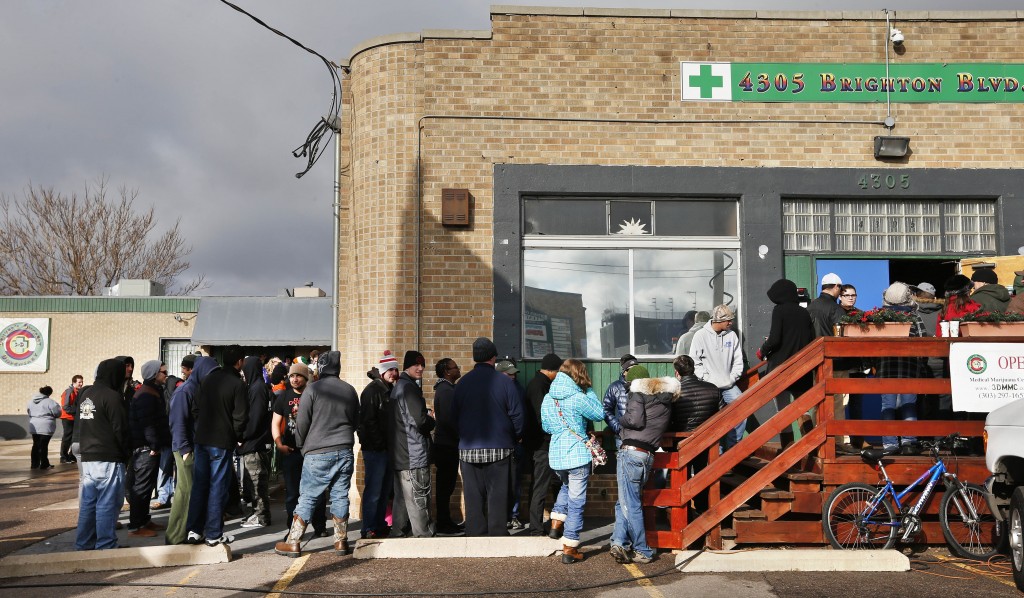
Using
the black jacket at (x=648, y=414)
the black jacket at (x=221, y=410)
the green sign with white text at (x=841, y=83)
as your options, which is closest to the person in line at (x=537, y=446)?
the black jacket at (x=648, y=414)

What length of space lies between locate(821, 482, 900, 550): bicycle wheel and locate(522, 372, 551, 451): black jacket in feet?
9.77

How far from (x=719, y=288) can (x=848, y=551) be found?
426cm

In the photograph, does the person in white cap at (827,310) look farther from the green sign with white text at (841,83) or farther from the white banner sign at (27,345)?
the white banner sign at (27,345)

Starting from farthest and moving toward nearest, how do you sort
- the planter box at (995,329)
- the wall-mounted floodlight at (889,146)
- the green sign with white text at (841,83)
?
the green sign with white text at (841,83) < the wall-mounted floodlight at (889,146) < the planter box at (995,329)

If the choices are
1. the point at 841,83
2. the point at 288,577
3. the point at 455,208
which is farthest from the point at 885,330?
the point at 288,577

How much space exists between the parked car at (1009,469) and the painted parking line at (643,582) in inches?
107

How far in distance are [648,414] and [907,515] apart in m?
2.44

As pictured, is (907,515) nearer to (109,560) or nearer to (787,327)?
(787,327)

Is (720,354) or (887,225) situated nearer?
(720,354)

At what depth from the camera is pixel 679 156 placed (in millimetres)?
11758

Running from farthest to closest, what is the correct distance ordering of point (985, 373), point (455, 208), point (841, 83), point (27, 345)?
point (27, 345), point (841, 83), point (455, 208), point (985, 373)

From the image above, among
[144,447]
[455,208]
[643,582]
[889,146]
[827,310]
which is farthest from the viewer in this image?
[889,146]

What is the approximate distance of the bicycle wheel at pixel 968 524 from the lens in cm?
848

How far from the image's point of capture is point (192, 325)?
95.5 feet
